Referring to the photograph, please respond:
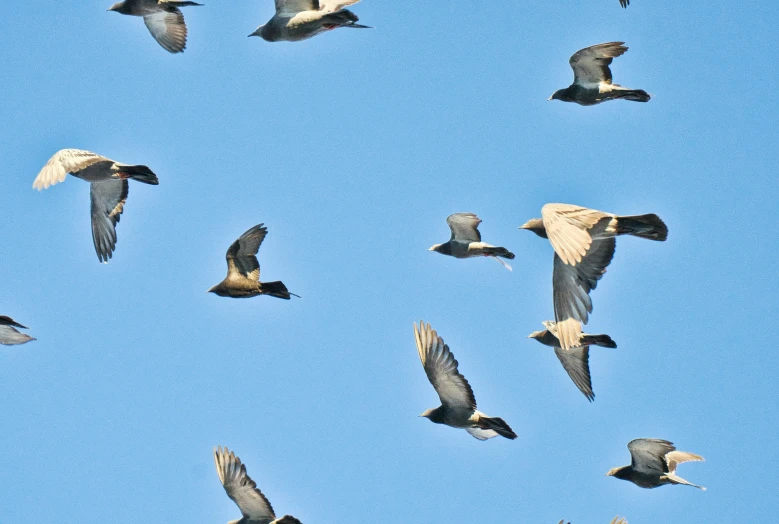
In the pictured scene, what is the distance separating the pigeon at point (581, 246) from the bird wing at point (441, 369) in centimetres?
194

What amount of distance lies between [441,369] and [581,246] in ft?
14.2

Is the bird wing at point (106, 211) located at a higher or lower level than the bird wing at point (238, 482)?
higher

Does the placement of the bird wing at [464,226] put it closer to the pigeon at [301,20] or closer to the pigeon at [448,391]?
the pigeon at [448,391]

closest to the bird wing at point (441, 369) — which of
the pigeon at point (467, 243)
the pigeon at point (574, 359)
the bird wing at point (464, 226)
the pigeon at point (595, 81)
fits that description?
the pigeon at point (574, 359)

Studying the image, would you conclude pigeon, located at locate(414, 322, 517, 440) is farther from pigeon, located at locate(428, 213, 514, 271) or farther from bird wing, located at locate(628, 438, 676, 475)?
pigeon, located at locate(428, 213, 514, 271)

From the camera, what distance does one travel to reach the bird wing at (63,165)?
802 inches

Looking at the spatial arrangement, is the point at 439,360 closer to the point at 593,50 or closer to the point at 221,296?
the point at 221,296

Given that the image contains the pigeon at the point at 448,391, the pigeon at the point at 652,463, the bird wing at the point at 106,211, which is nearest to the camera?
the pigeon at the point at 448,391

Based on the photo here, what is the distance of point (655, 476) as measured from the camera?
74.4 ft

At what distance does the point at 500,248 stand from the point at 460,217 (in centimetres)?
113

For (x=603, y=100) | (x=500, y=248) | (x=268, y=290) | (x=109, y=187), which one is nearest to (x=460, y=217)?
(x=500, y=248)

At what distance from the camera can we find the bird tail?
19.4 metres

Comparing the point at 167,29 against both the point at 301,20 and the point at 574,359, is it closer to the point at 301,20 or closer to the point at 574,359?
the point at 301,20

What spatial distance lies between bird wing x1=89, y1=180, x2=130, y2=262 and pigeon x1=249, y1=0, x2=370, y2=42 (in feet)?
14.1
